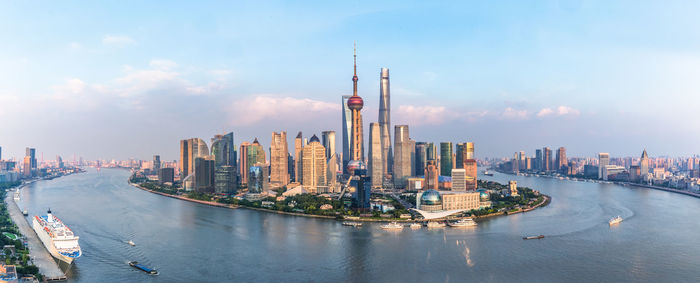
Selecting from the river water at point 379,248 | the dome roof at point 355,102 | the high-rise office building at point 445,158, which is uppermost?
the dome roof at point 355,102

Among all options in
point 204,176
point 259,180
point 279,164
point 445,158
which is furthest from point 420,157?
point 204,176

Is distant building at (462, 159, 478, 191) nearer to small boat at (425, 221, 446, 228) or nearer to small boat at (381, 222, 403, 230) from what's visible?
small boat at (425, 221, 446, 228)

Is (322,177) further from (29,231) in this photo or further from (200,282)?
(200,282)

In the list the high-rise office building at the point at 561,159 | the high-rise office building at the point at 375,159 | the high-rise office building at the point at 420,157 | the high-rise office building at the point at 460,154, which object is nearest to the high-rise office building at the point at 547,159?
the high-rise office building at the point at 561,159

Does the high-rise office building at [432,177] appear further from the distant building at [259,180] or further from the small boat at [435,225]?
the small boat at [435,225]

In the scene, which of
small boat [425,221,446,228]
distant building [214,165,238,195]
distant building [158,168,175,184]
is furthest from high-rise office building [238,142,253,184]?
small boat [425,221,446,228]

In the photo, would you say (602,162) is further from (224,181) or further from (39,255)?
(39,255)

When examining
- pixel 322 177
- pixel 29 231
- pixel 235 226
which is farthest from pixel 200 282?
pixel 322 177
